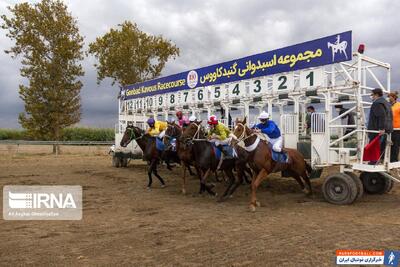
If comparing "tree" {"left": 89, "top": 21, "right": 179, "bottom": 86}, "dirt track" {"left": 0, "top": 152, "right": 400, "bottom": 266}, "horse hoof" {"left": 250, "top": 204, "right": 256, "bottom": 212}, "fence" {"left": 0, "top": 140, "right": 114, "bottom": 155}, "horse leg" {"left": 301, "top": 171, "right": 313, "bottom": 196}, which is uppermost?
"tree" {"left": 89, "top": 21, "right": 179, "bottom": 86}

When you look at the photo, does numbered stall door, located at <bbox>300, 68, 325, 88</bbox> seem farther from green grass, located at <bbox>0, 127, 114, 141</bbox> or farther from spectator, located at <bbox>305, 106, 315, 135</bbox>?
green grass, located at <bbox>0, 127, 114, 141</bbox>

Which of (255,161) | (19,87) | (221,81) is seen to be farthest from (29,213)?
(19,87)

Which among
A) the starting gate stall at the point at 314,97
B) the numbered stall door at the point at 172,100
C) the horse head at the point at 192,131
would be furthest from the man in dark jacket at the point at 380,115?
the numbered stall door at the point at 172,100

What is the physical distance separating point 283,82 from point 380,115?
9.92 ft

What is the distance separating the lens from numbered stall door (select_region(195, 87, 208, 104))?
14616mm

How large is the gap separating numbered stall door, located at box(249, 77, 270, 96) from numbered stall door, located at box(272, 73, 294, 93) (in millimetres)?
353

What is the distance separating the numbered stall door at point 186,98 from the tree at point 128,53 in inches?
685

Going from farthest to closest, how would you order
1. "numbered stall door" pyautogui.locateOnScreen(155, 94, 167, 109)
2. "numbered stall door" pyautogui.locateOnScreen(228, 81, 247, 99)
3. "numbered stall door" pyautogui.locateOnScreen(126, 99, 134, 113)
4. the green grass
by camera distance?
the green grass → "numbered stall door" pyautogui.locateOnScreen(126, 99, 134, 113) → "numbered stall door" pyautogui.locateOnScreen(155, 94, 167, 109) → "numbered stall door" pyautogui.locateOnScreen(228, 81, 247, 99)

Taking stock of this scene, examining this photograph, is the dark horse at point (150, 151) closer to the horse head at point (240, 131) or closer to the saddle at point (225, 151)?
the saddle at point (225, 151)

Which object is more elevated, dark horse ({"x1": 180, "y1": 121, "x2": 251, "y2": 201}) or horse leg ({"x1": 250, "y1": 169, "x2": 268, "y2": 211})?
dark horse ({"x1": 180, "y1": 121, "x2": 251, "y2": 201})

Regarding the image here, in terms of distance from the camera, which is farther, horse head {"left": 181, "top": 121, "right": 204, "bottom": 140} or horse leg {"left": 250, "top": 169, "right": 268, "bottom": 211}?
horse head {"left": 181, "top": 121, "right": 204, "bottom": 140}

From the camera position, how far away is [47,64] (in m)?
28.5

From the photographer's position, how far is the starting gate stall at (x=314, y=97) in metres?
9.70

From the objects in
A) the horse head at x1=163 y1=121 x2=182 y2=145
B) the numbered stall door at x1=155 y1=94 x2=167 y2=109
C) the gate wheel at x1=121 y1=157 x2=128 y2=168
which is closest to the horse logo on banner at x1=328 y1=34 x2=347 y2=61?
the horse head at x1=163 y1=121 x2=182 y2=145
